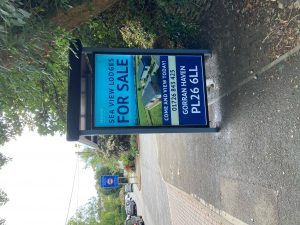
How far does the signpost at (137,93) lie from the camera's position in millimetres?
6160

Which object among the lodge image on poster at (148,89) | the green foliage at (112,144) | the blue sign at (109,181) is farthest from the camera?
the blue sign at (109,181)

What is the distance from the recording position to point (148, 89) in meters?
6.36

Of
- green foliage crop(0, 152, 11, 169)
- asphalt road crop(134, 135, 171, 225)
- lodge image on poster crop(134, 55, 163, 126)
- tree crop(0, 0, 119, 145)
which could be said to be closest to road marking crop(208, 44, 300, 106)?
lodge image on poster crop(134, 55, 163, 126)

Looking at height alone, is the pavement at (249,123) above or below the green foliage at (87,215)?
above

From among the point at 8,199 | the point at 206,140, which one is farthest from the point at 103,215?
the point at 206,140

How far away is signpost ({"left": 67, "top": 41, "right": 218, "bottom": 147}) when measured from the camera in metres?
6.16

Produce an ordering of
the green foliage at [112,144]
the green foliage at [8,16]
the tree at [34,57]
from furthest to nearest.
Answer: the green foliage at [112,144] → the tree at [34,57] → the green foliage at [8,16]

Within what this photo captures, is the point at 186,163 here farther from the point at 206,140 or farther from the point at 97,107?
the point at 97,107

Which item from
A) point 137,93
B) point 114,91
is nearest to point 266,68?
point 137,93

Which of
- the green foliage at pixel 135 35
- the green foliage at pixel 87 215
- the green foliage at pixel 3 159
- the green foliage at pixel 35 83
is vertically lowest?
the green foliage at pixel 87 215

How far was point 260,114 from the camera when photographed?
222 inches

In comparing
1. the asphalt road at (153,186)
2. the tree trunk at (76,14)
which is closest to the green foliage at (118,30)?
the tree trunk at (76,14)

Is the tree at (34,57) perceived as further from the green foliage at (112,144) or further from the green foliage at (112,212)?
the green foliage at (112,212)

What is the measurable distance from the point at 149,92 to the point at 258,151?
1.97 meters
